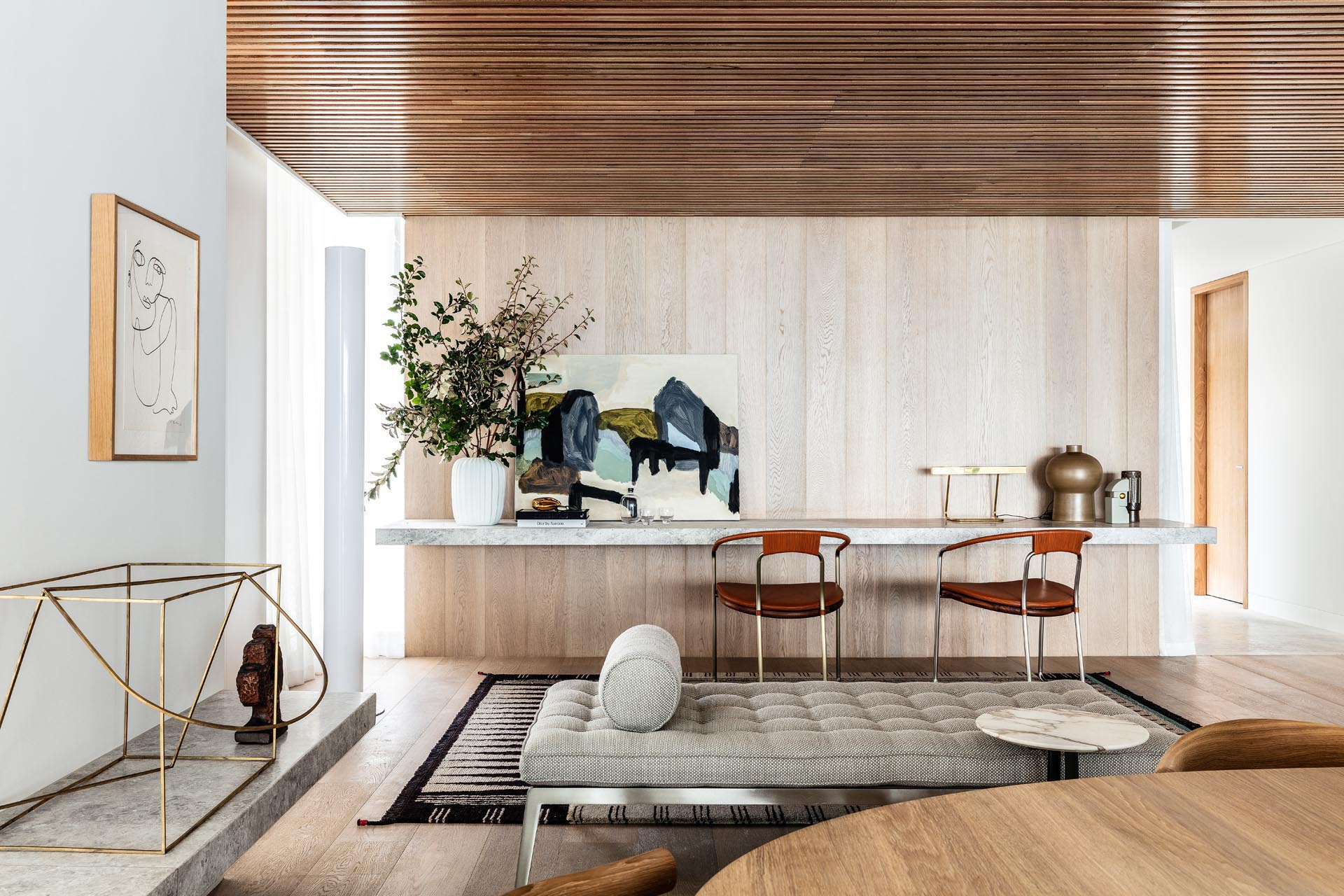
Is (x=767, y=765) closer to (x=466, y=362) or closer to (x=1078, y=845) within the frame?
(x=1078, y=845)

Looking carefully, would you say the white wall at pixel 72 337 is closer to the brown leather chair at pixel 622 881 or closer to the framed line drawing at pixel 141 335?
the framed line drawing at pixel 141 335

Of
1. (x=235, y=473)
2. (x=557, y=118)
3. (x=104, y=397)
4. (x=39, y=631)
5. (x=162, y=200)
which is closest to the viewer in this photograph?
(x=39, y=631)

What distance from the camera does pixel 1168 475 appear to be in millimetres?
5324

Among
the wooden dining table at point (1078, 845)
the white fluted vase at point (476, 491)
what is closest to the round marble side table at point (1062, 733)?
the wooden dining table at point (1078, 845)

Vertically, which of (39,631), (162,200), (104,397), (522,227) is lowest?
(39,631)

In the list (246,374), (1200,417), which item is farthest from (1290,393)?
(246,374)

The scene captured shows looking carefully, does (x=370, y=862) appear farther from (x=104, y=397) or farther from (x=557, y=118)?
(x=557, y=118)

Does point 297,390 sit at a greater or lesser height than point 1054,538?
greater

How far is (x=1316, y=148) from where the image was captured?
4113mm

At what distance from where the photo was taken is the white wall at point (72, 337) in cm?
152

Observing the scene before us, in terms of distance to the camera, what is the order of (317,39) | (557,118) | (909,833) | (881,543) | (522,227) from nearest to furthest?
(909,833) → (317,39) → (557,118) → (881,543) → (522,227)

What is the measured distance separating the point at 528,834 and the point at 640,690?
48cm

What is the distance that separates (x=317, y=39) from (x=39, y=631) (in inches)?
89.2

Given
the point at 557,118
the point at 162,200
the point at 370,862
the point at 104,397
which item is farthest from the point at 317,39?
the point at 370,862
